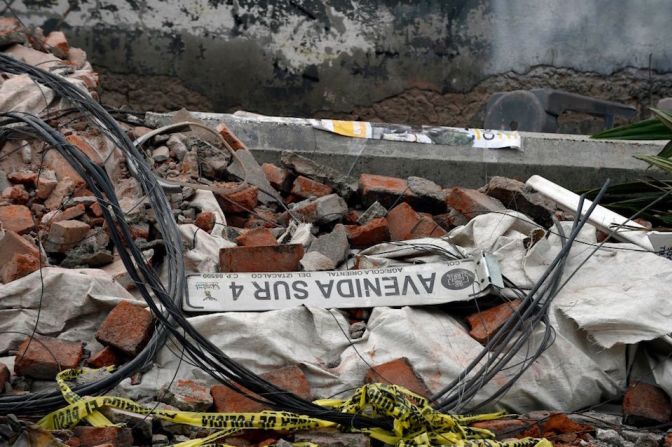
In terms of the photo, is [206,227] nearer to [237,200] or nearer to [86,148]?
[237,200]

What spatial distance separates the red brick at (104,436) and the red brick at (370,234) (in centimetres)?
173

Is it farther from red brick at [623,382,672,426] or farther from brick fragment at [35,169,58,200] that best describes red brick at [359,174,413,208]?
red brick at [623,382,672,426]

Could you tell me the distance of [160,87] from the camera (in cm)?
799

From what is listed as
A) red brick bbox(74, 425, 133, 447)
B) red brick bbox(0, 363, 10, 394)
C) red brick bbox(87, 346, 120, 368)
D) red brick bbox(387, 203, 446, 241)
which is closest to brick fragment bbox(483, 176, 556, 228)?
red brick bbox(387, 203, 446, 241)

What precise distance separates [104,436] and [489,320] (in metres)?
1.62

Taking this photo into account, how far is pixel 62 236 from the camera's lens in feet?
13.9

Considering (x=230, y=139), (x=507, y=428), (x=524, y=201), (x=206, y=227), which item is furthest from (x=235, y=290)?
(x=524, y=201)

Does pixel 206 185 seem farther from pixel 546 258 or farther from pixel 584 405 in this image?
pixel 584 405

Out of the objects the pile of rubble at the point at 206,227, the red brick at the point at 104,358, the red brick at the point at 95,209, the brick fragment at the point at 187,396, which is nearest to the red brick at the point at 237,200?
the pile of rubble at the point at 206,227

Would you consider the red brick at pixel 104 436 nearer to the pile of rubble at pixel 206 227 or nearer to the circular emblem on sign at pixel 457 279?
the pile of rubble at pixel 206 227

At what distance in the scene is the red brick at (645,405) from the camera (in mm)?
3744

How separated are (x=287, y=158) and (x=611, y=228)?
176 cm

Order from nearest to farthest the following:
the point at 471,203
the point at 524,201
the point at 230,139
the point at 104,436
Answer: the point at 104,436 < the point at 471,203 < the point at 524,201 < the point at 230,139

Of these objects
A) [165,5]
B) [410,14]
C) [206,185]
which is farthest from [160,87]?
[206,185]
